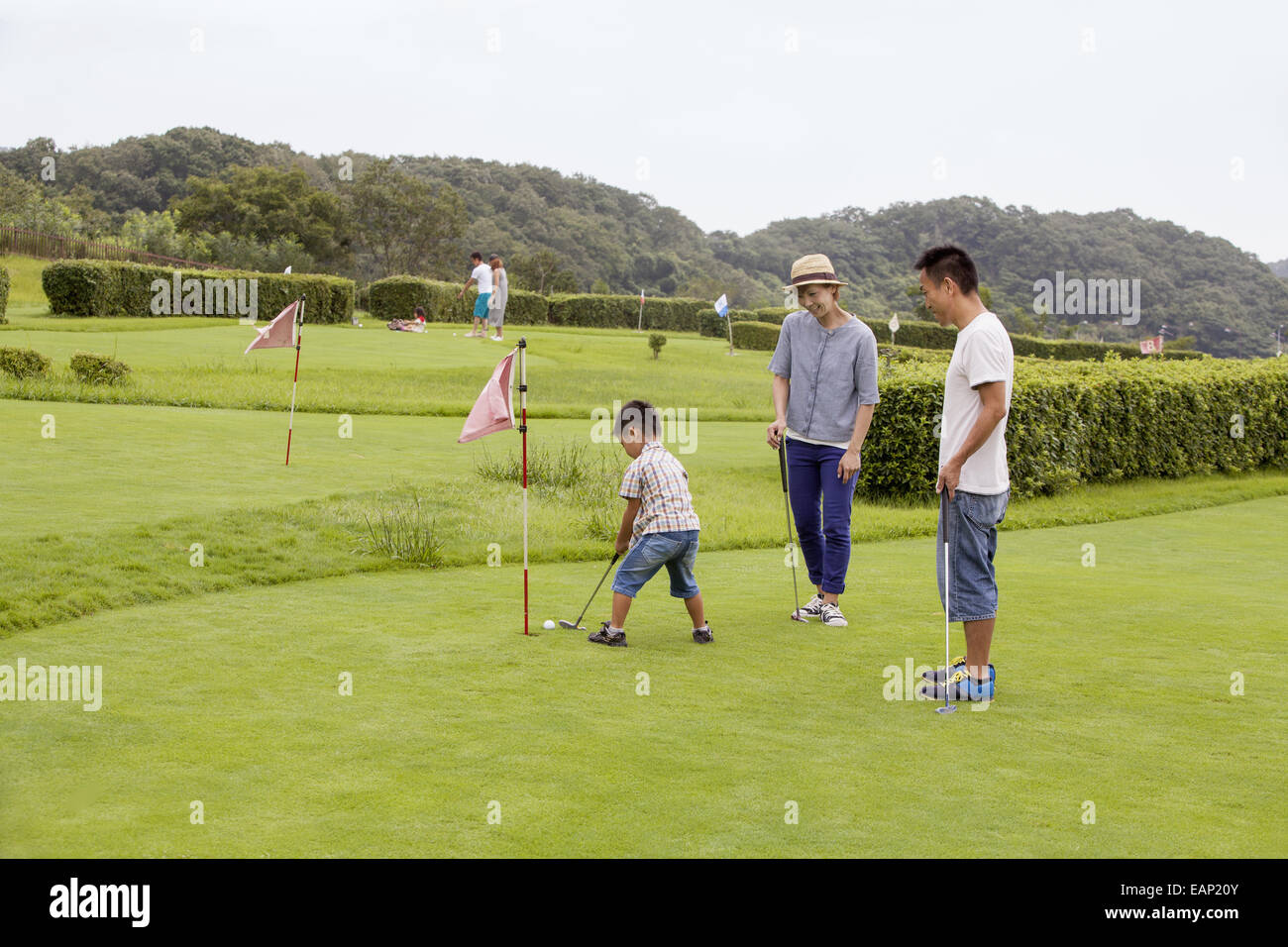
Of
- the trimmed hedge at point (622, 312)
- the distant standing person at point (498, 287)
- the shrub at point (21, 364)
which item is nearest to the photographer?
the shrub at point (21, 364)

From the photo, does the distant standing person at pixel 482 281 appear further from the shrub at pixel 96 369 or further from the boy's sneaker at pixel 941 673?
the boy's sneaker at pixel 941 673

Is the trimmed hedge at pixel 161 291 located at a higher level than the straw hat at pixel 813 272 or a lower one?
higher

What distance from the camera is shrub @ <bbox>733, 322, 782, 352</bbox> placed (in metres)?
59.3

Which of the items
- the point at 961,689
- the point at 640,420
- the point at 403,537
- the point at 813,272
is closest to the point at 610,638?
the point at 640,420

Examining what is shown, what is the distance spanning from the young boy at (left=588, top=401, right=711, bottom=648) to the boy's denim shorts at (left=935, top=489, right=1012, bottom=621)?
5.66 ft

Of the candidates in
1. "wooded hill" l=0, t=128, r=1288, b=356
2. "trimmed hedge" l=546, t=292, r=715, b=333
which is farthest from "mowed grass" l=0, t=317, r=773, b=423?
"wooded hill" l=0, t=128, r=1288, b=356

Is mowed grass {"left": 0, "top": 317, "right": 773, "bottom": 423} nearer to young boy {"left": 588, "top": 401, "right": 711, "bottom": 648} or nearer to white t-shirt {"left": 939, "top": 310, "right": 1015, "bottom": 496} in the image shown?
young boy {"left": 588, "top": 401, "right": 711, "bottom": 648}

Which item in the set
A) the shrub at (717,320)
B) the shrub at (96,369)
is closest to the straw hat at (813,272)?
the shrub at (96,369)

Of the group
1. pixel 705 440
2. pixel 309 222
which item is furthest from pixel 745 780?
pixel 309 222

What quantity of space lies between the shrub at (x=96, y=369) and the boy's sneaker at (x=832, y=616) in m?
15.3

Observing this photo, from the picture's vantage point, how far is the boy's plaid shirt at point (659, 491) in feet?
24.4

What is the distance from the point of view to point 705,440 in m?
21.4

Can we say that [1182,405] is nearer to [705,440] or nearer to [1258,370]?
[1258,370]

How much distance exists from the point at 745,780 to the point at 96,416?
13.8m
